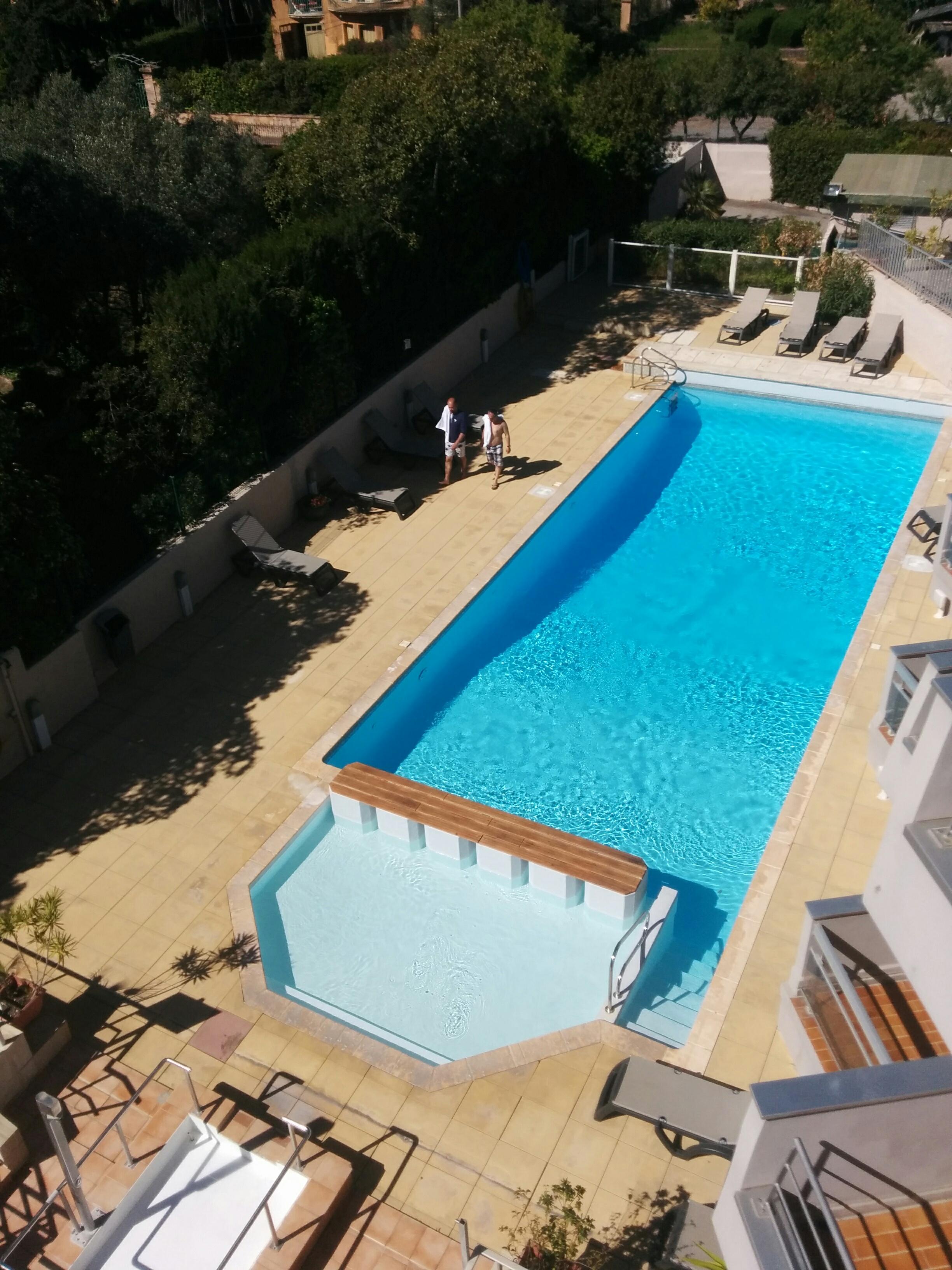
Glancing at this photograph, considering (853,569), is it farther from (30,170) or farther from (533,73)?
(30,170)

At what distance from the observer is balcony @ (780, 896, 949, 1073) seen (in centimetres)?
750

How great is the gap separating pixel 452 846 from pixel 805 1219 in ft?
18.3

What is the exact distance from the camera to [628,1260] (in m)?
7.43

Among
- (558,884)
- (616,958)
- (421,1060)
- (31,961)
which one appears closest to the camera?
(421,1060)

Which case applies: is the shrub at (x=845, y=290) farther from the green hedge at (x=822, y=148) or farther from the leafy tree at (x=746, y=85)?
the leafy tree at (x=746, y=85)

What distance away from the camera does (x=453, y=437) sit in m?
17.2

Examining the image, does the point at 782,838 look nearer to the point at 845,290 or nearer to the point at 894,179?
the point at 845,290

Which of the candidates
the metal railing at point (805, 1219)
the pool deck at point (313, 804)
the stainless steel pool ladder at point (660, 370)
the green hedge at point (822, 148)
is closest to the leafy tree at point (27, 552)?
the pool deck at point (313, 804)

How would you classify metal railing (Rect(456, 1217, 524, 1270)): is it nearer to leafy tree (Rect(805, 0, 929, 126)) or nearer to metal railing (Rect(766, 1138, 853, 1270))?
metal railing (Rect(766, 1138, 853, 1270))

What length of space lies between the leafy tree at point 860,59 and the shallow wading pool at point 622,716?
2185 cm

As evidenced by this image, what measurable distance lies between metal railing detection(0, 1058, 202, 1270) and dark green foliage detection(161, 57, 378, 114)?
124ft

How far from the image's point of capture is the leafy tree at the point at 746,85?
3759 cm

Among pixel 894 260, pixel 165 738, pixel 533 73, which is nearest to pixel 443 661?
pixel 165 738

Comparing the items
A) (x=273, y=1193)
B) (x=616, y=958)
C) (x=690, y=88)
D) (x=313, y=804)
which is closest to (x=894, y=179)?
(x=690, y=88)
